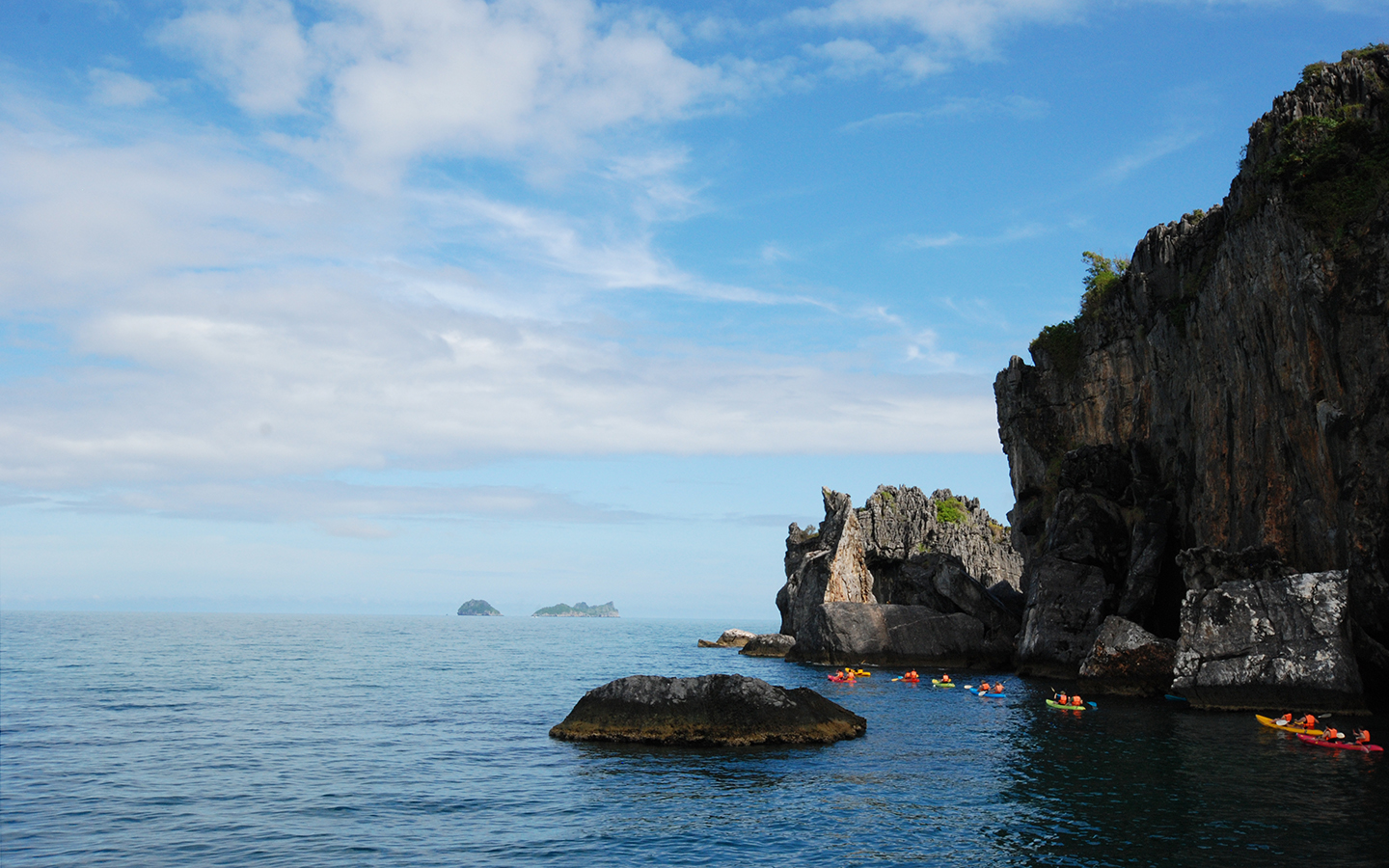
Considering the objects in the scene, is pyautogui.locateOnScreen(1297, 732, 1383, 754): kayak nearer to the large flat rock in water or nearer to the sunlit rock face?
the sunlit rock face

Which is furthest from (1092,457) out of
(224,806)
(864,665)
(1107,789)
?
(224,806)

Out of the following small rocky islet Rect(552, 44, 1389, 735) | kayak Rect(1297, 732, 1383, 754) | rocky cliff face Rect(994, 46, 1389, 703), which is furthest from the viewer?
rocky cliff face Rect(994, 46, 1389, 703)

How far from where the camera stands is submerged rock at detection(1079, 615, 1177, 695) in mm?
48156

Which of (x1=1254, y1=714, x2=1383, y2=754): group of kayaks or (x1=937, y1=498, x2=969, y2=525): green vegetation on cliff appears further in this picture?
(x1=937, y1=498, x2=969, y2=525): green vegetation on cliff

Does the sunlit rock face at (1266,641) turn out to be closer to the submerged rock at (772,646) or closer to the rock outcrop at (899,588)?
the rock outcrop at (899,588)

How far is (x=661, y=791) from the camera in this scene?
26.2 metres

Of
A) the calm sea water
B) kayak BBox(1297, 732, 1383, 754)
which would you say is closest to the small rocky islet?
the calm sea water

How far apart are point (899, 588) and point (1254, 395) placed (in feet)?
142

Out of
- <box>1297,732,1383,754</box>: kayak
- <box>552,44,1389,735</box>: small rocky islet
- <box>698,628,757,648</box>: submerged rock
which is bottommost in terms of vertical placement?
<box>698,628,757,648</box>: submerged rock

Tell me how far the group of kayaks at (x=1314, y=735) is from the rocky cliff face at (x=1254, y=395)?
419 centimetres

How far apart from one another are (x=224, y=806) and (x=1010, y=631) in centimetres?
6068

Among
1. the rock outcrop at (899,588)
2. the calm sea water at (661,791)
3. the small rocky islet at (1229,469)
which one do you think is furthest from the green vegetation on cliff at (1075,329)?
the calm sea water at (661,791)

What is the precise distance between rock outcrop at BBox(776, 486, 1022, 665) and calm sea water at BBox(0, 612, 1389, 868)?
23645mm

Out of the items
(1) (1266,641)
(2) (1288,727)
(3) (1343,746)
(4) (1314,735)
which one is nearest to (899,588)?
(1) (1266,641)
